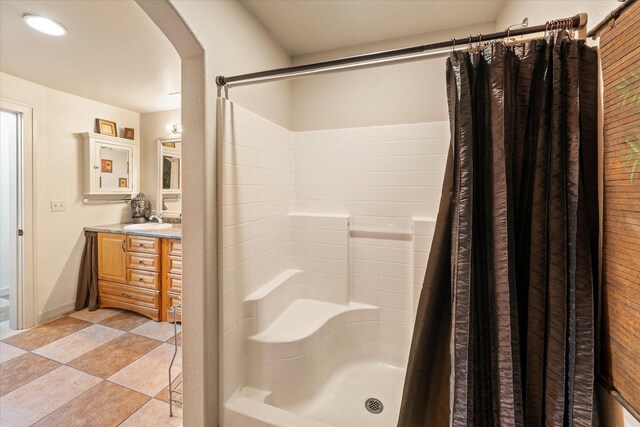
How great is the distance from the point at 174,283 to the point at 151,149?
1908 millimetres

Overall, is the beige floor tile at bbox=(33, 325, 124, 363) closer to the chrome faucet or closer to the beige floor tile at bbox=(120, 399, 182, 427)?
the beige floor tile at bbox=(120, 399, 182, 427)

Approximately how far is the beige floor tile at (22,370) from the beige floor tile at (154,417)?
97 centimetres

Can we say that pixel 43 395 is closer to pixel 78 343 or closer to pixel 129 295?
pixel 78 343

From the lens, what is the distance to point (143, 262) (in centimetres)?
292

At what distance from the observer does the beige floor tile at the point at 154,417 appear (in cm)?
165

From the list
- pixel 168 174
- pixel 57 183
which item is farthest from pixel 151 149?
pixel 57 183

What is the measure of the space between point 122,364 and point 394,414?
2.08 metres

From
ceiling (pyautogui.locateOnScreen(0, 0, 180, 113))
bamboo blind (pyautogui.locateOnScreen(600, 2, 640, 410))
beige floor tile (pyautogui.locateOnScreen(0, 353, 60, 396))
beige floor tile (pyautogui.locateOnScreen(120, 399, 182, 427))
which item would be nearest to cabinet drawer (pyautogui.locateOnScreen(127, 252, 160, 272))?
beige floor tile (pyautogui.locateOnScreen(0, 353, 60, 396))

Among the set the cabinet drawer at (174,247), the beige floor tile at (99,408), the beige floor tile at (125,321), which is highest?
the cabinet drawer at (174,247)

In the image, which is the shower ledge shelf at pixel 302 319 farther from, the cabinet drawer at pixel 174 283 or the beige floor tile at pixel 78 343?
the beige floor tile at pixel 78 343

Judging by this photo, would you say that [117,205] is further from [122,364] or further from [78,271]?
[122,364]

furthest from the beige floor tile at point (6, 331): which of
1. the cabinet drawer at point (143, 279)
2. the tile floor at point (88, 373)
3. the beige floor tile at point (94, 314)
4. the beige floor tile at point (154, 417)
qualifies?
the beige floor tile at point (154, 417)

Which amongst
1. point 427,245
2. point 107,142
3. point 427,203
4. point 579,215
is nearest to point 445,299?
point 579,215

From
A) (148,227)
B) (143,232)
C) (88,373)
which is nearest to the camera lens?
(88,373)
